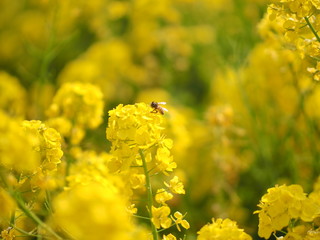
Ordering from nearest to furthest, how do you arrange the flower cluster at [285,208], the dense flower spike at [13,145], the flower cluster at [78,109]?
the dense flower spike at [13,145], the flower cluster at [285,208], the flower cluster at [78,109]

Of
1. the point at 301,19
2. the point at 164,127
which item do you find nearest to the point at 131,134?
the point at 301,19

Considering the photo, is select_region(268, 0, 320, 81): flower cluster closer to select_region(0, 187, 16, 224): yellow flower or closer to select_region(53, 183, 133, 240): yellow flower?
select_region(53, 183, 133, 240): yellow flower

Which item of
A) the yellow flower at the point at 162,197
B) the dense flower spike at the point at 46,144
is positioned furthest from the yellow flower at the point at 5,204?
the yellow flower at the point at 162,197

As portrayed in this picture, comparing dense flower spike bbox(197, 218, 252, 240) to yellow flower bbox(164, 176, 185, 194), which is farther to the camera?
yellow flower bbox(164, 176, 185, 194)

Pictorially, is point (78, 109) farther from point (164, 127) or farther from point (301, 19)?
point (301, 19)

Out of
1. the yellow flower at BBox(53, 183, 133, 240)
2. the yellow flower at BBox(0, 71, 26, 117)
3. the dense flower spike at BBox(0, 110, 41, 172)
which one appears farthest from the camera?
the yellow flower at BBox(0, 71, 26, 117)

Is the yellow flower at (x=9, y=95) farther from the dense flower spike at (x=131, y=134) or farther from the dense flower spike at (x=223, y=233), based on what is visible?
the dense flower spike at (x=223, y=233)

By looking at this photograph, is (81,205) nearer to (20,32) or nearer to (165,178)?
(165,178)

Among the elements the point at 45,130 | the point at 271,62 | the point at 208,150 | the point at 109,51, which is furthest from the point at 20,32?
the point at 45,130

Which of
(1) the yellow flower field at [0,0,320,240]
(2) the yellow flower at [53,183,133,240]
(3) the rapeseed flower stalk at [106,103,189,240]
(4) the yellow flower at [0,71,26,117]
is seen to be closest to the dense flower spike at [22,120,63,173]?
(1) the yellow flower field at [0,0,320,240]
